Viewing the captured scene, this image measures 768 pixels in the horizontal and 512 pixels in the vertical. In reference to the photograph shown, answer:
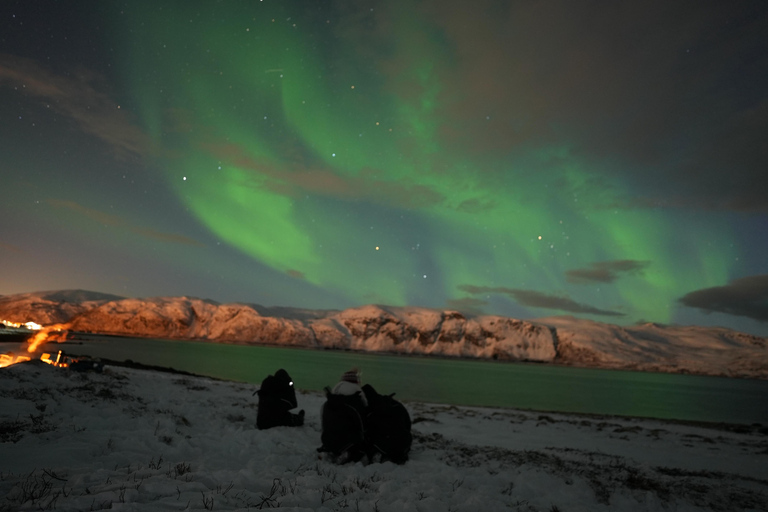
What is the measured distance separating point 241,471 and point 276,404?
5292mm

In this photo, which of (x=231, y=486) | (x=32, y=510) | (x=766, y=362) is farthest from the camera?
(x=766, y=362)

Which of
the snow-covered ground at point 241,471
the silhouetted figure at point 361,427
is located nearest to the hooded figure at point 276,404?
the snow-covered ground at point 241,471

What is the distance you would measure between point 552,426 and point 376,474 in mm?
17026

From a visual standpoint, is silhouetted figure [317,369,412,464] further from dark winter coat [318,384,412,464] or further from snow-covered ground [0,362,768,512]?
snow-covered ground [0,362,768,512]

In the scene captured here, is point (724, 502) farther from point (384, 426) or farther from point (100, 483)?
point (100, 483)

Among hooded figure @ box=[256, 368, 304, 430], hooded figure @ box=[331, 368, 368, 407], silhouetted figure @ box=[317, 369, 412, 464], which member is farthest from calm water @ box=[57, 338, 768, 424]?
silhouetted figure @ box=[317, 369, 412, 464]

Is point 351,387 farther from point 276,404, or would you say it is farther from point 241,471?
point 276,404

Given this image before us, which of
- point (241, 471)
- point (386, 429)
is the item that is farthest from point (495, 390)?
point (241, 471)

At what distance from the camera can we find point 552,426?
20719mm

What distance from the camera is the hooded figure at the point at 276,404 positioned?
1108 centimetres

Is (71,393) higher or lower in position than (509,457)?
higher

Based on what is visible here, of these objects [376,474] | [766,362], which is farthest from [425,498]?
[766,362]

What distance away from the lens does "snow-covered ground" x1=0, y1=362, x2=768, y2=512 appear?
495cm

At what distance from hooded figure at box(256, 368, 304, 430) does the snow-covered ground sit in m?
0.41
